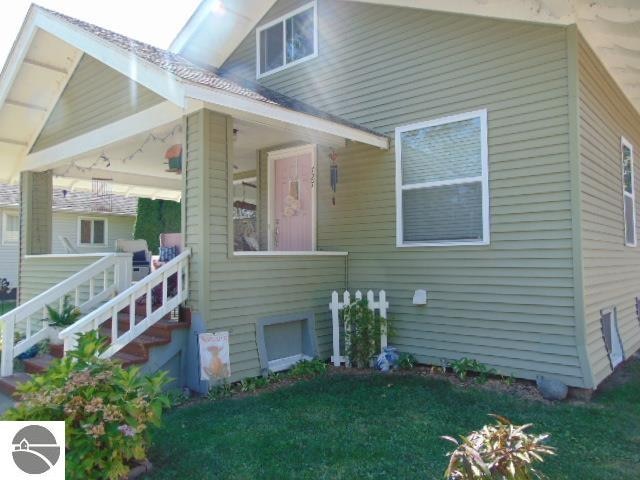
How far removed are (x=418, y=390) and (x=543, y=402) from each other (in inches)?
47.9

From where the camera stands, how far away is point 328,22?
24.1 ft

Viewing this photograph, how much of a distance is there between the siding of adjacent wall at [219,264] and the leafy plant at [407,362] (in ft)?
5.61

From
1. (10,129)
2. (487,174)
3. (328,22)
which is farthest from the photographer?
(10,129)

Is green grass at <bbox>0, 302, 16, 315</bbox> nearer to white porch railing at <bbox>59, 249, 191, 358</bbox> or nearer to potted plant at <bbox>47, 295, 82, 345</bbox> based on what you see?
potted plant at <bbox>47, 295, 82, 345</bbox>

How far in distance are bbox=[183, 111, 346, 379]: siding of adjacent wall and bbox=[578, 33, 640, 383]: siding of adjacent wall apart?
3.61 metres

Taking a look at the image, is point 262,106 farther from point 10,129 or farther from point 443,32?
point 10,129

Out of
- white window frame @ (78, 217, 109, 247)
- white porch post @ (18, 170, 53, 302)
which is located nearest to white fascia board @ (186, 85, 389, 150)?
white porch post @ (18, 170, 53, 302)

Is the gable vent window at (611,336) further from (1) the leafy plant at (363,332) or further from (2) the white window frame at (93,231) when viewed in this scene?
(2) the white window frame at (93,231)

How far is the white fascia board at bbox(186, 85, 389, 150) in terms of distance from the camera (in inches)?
186

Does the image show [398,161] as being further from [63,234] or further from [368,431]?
[63,234]

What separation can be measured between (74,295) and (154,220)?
34.7ft

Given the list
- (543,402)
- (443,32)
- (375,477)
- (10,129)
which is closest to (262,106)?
(443,32)

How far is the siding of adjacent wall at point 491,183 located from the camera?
16.9ft

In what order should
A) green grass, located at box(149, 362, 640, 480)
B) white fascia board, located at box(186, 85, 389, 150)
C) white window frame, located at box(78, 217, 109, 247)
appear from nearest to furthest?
green grass, located at box(149, 362, 640, 480) < white fascia board, located at box(186, 85, 389, 150) < white window frame, located at box(78, 217, 109, 247)
